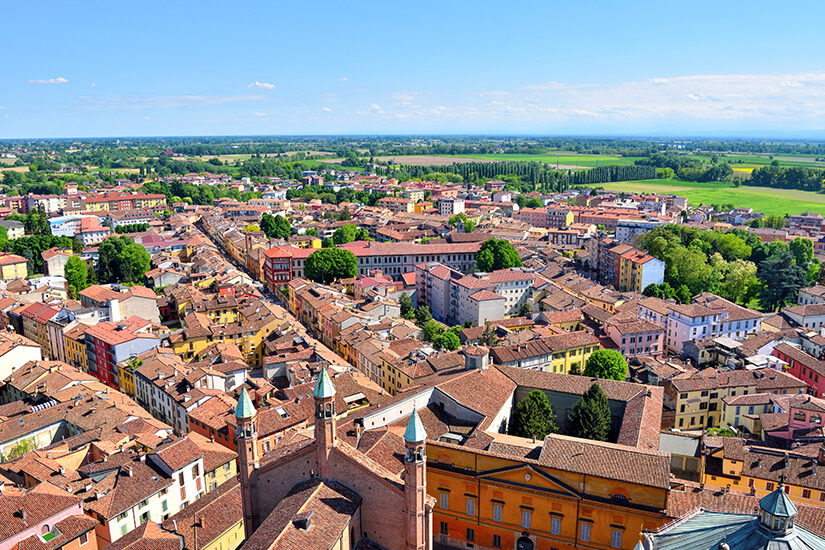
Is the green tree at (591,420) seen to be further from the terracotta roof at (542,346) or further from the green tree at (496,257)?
the green tree at (496,257)

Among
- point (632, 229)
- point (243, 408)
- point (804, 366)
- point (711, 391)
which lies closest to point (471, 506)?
point (243, 408)

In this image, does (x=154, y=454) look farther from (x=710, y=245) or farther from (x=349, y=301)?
(x=710, y=245)

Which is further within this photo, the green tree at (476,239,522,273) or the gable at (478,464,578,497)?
the green tree at (476,239,522,273)

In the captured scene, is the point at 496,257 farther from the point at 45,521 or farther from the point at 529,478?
the point at 45,521

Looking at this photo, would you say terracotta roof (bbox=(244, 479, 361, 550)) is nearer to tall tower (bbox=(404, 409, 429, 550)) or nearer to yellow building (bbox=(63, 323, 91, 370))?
tall tower (bbox=(404, 409, 429, 550))

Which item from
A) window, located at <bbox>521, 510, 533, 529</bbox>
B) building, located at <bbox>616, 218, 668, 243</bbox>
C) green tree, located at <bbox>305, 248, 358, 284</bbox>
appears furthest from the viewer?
building, located at <bbox>616, 218, 668, 243</bbox>

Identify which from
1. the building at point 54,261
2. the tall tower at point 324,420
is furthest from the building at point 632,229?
the tall tower at point 324,420

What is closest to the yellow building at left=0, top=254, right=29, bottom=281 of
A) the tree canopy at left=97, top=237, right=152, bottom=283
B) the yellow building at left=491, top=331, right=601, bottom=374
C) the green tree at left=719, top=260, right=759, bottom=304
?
the tree canopy at left=97, top=237, right=152, bottom=283
